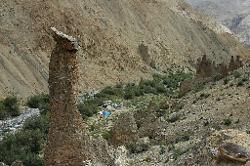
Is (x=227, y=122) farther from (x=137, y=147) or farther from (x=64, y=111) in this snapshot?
(x=64, y=111)

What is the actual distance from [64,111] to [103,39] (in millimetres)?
45279

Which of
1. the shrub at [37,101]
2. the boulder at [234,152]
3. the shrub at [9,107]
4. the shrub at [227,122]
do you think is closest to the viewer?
the boulder at [234,152]

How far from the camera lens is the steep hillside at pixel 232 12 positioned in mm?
121463

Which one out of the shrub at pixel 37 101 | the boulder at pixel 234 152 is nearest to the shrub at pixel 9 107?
the shrub at pixel 37 101

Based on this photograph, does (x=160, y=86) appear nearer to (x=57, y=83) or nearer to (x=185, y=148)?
(x=185, y=148)

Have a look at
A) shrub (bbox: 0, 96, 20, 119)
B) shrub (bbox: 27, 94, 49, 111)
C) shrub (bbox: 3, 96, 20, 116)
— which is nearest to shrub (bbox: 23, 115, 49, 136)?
shrub (bbox: 0, 96, 20, 119)

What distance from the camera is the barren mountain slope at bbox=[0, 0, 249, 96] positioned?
146ft

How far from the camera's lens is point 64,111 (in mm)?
10570

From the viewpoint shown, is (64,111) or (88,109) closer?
(64,111)

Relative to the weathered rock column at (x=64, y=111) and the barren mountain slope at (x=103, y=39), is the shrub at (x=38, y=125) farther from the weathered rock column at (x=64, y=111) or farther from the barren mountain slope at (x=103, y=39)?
the weathered rock column at (x=64, y=111)

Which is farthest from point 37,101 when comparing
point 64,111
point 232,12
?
point 232,12

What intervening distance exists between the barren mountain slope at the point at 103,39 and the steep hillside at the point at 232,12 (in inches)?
1605

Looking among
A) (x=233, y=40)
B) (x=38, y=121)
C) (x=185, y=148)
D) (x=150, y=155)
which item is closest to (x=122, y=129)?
(x=150, y=155)

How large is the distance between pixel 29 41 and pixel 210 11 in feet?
317
